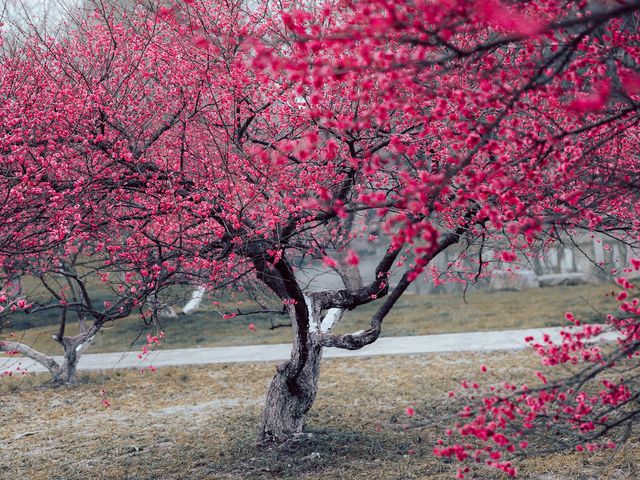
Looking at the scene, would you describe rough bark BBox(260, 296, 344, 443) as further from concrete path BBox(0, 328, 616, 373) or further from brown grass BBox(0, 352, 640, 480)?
concrete path BBox(0, 328, 616, 373)

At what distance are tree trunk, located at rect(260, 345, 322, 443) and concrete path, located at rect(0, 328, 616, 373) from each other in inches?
223

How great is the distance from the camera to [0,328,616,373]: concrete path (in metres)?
14.7

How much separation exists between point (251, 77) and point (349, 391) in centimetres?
610

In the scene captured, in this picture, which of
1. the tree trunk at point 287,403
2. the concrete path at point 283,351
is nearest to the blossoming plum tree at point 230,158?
the tree trunk at point 287,403

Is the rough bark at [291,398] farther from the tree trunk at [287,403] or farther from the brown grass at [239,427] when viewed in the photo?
the brown grass at [239,427]

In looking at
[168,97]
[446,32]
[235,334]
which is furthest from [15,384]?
[446,32]

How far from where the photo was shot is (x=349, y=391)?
12.0 m

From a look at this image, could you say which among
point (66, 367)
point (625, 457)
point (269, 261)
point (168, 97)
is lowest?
point (625, 457)

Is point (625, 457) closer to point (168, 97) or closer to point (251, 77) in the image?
point (251, 77)

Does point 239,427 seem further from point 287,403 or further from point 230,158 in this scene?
point 230,158

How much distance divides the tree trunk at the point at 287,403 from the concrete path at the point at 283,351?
5652mm

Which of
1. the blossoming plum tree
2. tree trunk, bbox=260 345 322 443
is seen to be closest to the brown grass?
tree trunk, bbox=260 345 322 443

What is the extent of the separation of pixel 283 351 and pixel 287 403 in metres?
6.76

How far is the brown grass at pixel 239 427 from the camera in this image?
7.91 metres
